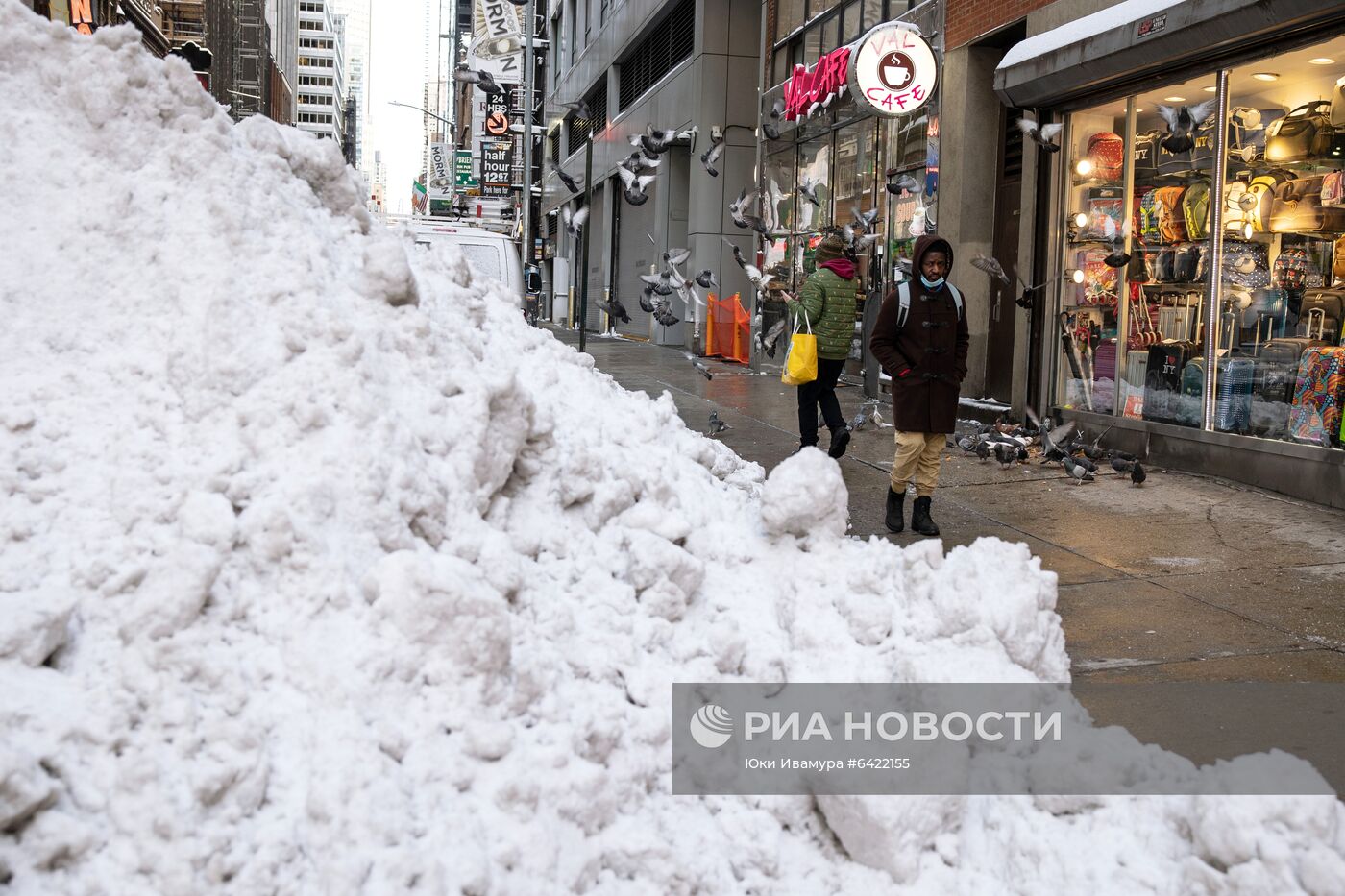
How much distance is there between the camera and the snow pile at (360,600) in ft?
8.74

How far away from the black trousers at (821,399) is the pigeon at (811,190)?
986 cm

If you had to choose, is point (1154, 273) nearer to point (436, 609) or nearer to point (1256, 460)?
point (1256, 460)

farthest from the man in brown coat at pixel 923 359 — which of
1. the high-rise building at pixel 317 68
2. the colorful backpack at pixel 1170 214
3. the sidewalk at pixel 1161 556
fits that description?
the high-rise building at pixel 317 68

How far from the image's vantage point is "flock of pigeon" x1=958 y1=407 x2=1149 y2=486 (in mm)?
9742

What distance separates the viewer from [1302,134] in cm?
899

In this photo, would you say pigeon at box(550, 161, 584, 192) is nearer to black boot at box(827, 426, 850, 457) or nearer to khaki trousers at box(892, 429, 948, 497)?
black boot at box(827, 426, 850, 457)

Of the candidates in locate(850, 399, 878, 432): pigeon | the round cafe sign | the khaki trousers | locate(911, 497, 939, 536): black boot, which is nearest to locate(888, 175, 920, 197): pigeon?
the round cafe sign

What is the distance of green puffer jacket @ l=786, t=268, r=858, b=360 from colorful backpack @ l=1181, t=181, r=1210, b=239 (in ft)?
10.3

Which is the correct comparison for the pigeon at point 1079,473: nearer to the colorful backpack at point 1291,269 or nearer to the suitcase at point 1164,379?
the suitcase at point 1164,379

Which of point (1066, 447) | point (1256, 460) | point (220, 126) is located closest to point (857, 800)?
point (220, 126)

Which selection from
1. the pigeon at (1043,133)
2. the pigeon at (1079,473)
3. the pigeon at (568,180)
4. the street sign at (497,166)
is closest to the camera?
the pigeon at (1079,473)

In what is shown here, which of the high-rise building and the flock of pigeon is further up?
the high-rise building

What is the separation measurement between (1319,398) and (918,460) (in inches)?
134

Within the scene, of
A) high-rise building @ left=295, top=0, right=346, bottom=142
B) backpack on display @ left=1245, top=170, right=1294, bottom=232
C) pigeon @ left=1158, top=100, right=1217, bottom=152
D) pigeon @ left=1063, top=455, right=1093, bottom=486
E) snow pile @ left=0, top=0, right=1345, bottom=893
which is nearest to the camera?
snow pile @ left=0, top=0, right=1345, bottom=893
